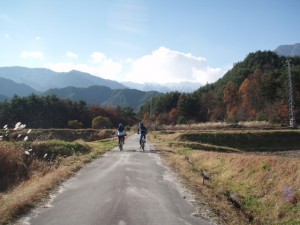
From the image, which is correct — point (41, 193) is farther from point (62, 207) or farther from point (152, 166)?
point (152, 166)

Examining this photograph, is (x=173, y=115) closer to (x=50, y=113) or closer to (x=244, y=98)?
(x=244, y=98)

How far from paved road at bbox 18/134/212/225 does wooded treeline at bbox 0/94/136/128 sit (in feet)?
261

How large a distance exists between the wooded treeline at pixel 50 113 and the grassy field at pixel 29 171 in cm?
6879

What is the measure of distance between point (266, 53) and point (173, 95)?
38.2 meters

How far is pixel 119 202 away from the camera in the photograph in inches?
368

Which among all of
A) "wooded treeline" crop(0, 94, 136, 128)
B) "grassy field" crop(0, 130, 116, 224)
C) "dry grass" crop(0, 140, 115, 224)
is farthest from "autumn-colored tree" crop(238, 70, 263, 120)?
"dry grass" crop(0, 140, 115, 224)

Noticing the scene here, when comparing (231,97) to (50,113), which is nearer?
(50,113)

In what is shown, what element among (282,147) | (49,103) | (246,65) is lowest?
(282,147)

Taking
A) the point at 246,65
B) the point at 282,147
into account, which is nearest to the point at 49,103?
the point at 246,65

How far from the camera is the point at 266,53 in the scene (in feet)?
445

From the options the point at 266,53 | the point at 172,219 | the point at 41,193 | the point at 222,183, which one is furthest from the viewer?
the point at 266,53

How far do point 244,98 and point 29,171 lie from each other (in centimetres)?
9680

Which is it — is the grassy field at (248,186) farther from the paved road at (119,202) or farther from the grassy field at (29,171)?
the grassy field at (29,171)

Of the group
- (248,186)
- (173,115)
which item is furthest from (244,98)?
(248,186)
